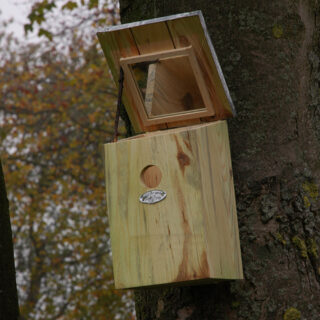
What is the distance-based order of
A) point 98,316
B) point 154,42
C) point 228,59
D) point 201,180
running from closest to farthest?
point 201,180
point 154,42
point 228,59
point 98,316

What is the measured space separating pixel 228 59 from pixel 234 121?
22 centimetres

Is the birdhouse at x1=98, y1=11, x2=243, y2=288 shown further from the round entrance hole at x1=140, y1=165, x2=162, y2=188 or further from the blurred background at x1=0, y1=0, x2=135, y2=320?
the blurred background at x1=0, y1=0, x2=135, y2=320

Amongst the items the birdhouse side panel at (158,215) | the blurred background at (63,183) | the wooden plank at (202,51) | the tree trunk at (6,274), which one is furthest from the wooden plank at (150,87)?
the blurred background at (63,183)

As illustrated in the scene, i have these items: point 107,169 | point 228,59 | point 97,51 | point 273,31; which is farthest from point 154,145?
point 97,51

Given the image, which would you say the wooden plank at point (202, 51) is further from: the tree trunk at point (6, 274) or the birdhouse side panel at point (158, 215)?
the tree trunk at point (6, 274)

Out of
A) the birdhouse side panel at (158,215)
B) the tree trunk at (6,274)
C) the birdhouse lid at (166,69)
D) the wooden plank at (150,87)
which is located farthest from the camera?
the tree trunk at (6,274)

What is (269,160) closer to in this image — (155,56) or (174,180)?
(174,180)

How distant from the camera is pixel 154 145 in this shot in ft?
5.91

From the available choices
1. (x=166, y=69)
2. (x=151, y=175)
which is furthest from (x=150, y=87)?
(x=151, y=175)

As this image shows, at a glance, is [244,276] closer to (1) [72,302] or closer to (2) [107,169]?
(2) [107,169]

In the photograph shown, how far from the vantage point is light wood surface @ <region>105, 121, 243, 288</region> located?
173 cm

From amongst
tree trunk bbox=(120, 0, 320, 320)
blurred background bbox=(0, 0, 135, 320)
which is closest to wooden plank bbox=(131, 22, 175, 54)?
tree trunk bbox=(120, 0, 320, 320)

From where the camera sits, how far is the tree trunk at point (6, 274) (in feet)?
7.03

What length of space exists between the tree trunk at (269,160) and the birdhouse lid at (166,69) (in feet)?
0.44
